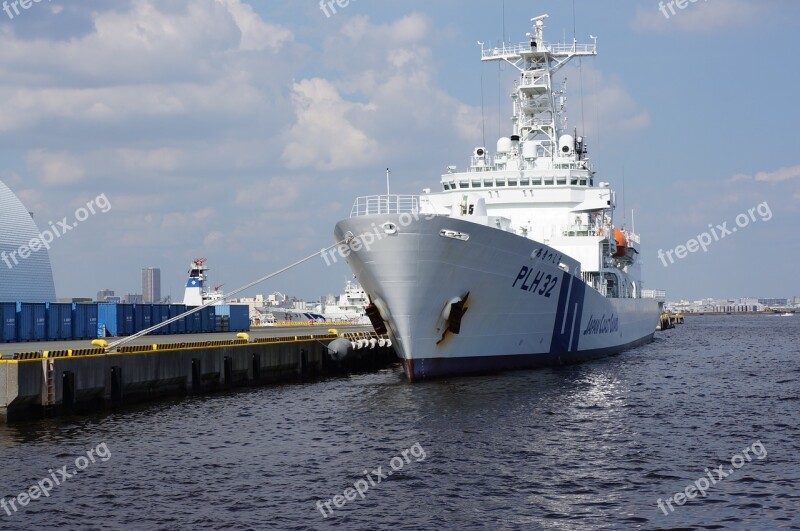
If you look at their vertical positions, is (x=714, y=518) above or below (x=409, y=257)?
below

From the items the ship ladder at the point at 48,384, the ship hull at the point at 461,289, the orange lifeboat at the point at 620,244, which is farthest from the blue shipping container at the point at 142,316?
the orange lifeboat at the point at 620,244

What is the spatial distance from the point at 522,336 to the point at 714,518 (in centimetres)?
1682

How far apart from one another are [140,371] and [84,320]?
766 inches

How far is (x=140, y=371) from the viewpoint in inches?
990

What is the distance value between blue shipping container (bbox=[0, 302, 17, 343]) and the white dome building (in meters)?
17.6

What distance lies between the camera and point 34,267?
192ft

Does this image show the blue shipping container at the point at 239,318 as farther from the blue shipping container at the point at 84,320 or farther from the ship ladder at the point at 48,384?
the ship ladder at the point at 48,384

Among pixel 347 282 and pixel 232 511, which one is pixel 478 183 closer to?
pixel 232 511

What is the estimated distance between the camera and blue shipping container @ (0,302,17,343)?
37531mm

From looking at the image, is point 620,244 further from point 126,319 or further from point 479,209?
point 126,319

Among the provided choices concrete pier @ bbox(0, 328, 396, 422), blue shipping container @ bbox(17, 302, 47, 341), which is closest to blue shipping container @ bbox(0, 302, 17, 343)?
blue shipping container @ bbox(17, 302, 47, 341)

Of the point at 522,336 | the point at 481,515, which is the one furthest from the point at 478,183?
the point at 481,515

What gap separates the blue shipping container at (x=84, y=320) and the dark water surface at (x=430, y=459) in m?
18.4

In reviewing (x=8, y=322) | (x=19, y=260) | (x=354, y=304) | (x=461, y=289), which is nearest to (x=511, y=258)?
(x=461, y=289)
